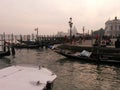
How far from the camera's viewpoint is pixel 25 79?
7094 millimetres

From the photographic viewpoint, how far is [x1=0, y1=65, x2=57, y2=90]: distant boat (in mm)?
6366

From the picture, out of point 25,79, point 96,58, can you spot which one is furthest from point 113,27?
point 25,79

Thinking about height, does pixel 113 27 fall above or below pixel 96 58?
above

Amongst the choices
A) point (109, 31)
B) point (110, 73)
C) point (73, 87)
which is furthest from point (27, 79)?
Answer: point (109, 31)

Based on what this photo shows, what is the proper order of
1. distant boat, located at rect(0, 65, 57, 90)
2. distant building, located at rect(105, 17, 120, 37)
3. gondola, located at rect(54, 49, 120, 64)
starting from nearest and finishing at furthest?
distant boat, located at rect(0, 65, 57, 90)
gondola, located at rect(54, 49, 120, 64)
distant building, located at rect(105, 17, 120, 37)

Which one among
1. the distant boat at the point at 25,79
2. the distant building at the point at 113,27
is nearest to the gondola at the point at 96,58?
the distant boat at the point at 25,79

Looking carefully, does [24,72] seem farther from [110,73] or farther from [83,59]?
[83,59]

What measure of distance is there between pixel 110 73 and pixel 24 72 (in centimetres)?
1169

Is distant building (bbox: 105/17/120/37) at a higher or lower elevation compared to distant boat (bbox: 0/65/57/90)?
higher

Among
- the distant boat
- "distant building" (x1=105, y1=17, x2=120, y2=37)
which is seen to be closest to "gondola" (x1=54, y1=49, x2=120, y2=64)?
the distant boat

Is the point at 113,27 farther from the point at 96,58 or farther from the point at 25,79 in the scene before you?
the point at 25,79

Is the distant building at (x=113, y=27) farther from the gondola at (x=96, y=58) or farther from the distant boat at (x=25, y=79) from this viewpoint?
the distant boat at (x=25, y=79)

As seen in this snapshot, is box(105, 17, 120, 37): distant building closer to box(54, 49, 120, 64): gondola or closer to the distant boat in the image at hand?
box(54, 49, 120, 64): gondola

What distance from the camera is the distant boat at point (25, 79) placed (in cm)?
637
